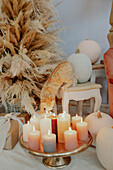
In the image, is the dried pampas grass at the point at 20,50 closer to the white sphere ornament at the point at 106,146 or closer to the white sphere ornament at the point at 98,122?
the white sphere ornament at the point at 98,122

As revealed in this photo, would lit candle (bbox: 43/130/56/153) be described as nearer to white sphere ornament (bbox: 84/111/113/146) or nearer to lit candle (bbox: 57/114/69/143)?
lit candle (bbox: 57/114/69/143)

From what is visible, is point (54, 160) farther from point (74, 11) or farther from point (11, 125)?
point (74, 11)

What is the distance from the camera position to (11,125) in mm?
926

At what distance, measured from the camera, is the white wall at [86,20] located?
185 centimetres


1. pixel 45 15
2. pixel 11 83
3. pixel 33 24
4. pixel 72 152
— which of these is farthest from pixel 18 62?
pixel 72 152

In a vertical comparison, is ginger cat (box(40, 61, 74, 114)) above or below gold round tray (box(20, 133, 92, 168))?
above

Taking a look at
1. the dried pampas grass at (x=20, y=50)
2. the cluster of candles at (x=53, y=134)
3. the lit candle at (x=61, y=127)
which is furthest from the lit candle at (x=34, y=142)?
the dried pampas grass at (x=20, y=50)

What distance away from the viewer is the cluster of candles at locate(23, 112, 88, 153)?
59 centimetres

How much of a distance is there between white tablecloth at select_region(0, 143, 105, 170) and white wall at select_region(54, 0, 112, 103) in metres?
1.24

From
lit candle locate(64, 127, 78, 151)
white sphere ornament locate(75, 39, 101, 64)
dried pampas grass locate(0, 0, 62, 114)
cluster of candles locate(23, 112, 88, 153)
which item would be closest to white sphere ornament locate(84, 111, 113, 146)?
cluster of candles locate(23, 112, 88, 153)

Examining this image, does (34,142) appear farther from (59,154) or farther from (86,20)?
(86,20)

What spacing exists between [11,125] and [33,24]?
739mm

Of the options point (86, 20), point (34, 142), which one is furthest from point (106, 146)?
point (86, 20)

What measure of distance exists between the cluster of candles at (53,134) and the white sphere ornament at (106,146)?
72 millimetres
